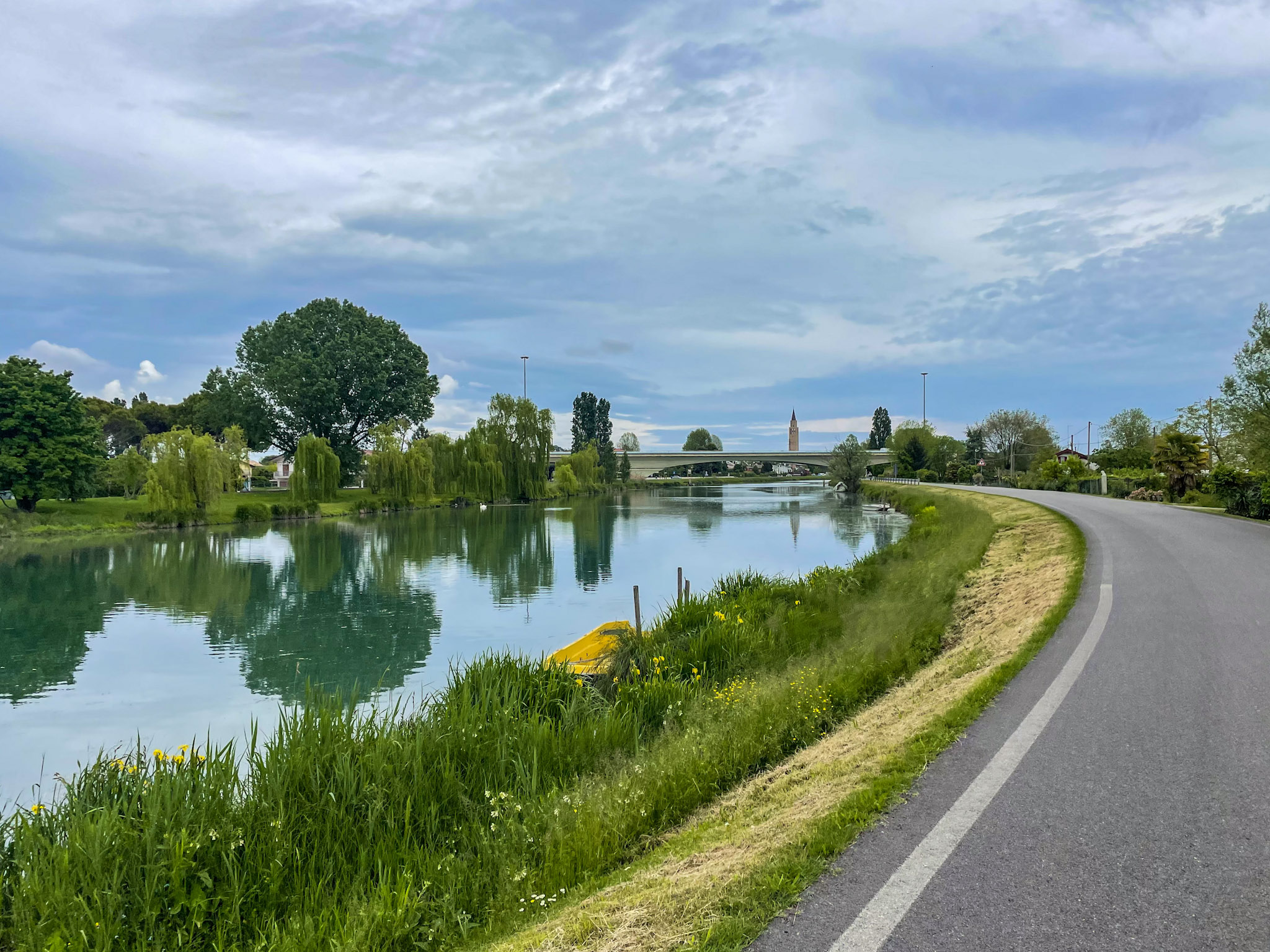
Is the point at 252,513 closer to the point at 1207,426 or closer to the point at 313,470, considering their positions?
the point at 313,470

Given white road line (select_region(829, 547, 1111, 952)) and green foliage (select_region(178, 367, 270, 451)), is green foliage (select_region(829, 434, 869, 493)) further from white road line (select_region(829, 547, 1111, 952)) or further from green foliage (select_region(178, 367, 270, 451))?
white road line (select_region(829, 547, 1111, 952))

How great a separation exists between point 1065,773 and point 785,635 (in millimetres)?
9475

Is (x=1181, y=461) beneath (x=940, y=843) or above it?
above

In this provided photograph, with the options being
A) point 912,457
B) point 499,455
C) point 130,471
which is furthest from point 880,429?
point 130,471

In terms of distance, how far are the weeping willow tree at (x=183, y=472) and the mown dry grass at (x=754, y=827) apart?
49.0 metres

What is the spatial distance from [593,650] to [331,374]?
61.2 metres

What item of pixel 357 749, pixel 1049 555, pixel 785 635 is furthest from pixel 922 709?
pixel 1049 555

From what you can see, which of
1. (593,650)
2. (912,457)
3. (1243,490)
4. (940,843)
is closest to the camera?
(940,843)

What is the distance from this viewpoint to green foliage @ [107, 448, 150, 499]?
56.6 metres

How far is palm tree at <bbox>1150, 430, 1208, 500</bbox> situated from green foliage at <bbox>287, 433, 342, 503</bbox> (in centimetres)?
5315

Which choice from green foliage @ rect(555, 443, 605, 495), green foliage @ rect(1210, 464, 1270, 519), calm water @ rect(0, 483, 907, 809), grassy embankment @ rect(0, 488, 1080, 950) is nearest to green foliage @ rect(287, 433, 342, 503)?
calm water @ rect(0, 483, 907, 809)

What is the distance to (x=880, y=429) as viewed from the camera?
150 metres

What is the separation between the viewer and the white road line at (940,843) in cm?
330

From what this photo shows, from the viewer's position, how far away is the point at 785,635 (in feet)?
46.9
